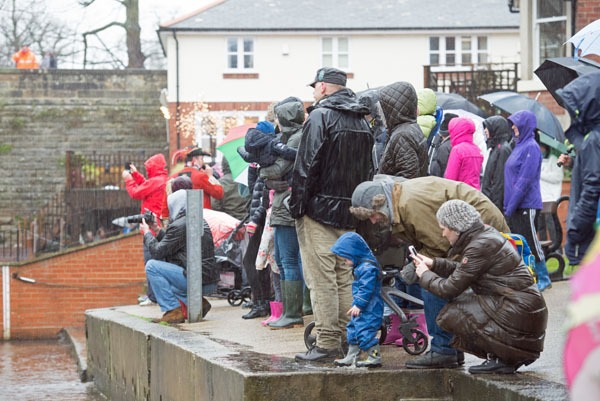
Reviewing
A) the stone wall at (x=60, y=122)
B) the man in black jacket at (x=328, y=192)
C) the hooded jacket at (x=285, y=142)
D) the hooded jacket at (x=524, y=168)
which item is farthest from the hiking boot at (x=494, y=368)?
the stone wall at (x=60, y=122)

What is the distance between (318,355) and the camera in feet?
26.1

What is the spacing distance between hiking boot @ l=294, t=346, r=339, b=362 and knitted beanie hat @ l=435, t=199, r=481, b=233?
157 centimetres

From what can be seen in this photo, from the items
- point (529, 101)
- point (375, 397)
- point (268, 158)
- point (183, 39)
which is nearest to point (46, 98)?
point (183, 39)

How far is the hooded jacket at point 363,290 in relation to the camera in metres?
7.61

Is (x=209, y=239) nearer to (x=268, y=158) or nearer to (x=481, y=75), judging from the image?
(x=268, y=158)

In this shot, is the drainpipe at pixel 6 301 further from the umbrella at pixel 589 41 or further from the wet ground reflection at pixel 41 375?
the umbrella at pixel 589 41

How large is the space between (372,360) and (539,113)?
735cm

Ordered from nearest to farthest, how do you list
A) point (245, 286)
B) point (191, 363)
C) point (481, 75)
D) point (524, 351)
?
point (524, 351) < point (191, 363) < point (245, 286) < point (481, 75)

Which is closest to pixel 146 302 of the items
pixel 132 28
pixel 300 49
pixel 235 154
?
pixel 235 154

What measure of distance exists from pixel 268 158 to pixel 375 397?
2.83 m

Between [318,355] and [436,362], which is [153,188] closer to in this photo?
[318,355]

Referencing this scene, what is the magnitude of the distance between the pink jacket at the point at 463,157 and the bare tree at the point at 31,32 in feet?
151

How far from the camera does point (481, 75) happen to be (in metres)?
26.2

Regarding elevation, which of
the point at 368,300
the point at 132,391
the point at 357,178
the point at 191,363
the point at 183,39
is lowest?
the point at 132,391
